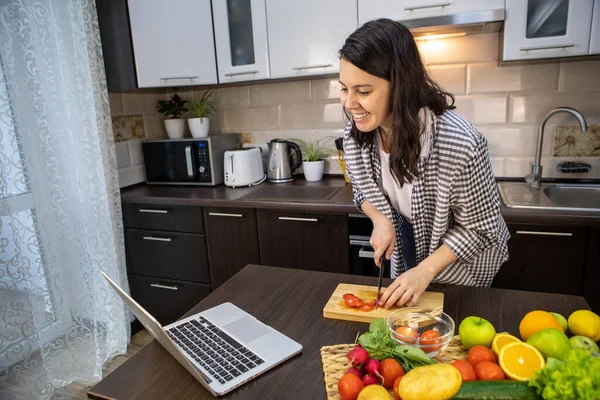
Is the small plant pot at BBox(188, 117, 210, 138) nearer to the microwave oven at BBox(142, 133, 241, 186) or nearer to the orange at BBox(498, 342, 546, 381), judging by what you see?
the microwave oven at BBox(142, 133, 241, 186)

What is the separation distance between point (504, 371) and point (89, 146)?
80.0 inches

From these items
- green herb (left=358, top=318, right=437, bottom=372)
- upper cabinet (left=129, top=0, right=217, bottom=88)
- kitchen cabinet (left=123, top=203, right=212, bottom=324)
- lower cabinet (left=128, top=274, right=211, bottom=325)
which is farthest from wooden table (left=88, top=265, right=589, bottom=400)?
upper cabinet (left=129, top=0, right=217, bottom=88)

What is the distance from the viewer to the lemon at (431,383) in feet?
2.08

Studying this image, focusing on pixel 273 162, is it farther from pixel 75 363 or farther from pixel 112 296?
pixel 75 363

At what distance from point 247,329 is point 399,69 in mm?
739

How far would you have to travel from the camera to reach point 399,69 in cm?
111

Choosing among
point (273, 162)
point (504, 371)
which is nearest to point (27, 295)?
point (273, 162)

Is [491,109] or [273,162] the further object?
[273,162]

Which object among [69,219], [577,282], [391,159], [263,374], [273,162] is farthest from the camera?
[273,162]

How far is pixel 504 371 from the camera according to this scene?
723mm

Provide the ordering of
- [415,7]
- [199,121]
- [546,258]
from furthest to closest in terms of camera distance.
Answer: [199,121], [415,7], [546,258]

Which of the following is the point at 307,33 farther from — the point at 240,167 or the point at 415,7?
the point at 240,167

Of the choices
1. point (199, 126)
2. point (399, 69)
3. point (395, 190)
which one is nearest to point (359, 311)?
point (395, 190)

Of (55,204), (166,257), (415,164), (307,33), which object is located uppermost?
(307,33)
